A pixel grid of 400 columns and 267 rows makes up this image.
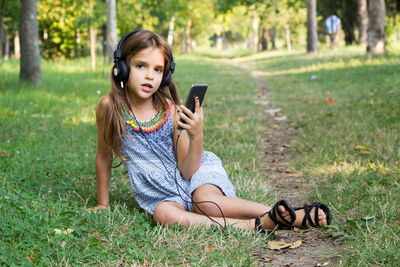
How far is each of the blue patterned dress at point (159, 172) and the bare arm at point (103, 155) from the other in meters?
0.12

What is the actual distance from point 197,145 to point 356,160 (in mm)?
1901

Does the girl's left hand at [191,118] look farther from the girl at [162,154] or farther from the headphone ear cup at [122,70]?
the headphone ear cup at [122,70]

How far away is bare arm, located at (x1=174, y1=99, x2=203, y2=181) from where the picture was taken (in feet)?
8.67

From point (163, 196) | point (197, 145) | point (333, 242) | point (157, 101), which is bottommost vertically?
point (333, 242)

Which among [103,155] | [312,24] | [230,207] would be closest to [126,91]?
[103,155]

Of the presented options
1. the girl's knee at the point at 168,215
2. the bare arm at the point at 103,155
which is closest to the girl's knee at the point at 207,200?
the girl's knee at the point at 168,215

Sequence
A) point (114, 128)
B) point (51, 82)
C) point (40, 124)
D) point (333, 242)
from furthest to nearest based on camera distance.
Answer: point (51, 82) < point (40, 124) < point (114, 128) < point (333, 242)

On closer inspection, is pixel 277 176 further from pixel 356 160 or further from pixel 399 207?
pixel 399 207

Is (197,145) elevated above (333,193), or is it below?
above

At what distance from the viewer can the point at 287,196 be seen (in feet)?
11.5

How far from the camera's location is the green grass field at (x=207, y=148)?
2.24 meters

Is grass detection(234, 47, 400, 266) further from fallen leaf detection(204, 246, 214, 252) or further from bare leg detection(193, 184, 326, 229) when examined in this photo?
fallen leaf detection(204, 246, 214, 252)

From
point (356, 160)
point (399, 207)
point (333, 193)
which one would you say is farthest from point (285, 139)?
point (399, 207)

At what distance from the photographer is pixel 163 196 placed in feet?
9.61
